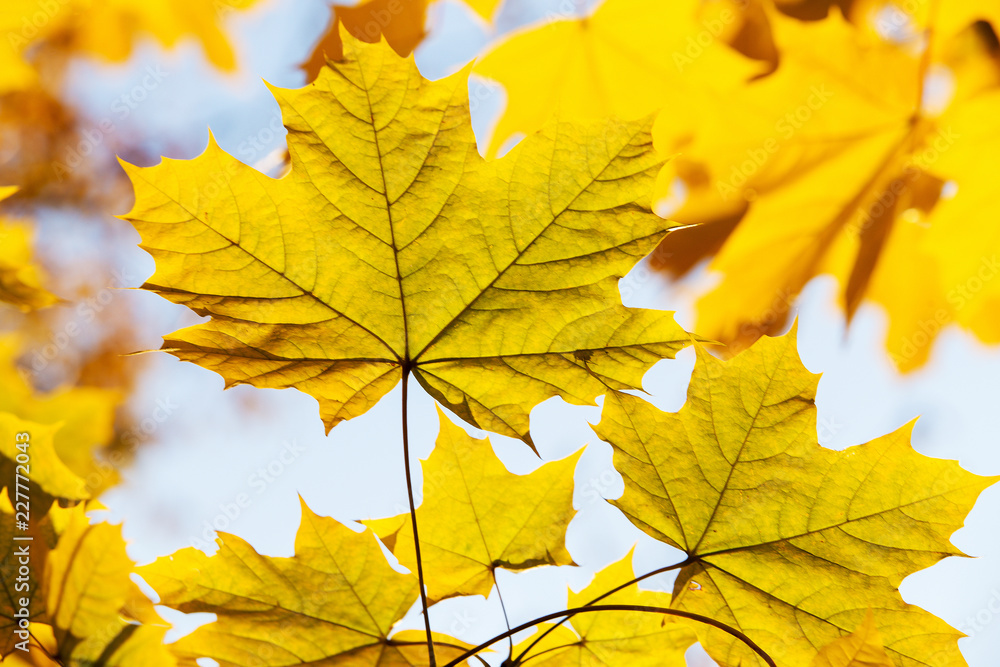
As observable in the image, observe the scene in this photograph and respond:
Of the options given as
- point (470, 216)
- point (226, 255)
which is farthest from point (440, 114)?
point (226, 255)

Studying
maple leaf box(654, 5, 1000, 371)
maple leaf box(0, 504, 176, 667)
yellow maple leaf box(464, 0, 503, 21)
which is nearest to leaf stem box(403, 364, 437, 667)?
maple leaf box(0, 504, 176, 667)

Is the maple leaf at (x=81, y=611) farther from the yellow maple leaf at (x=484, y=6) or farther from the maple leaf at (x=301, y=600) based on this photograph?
the yellow maple leaf at (x=484, y=6)

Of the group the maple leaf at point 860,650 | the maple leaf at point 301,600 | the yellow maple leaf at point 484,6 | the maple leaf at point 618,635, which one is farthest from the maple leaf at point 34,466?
the yellow maple leaf at point 484,6

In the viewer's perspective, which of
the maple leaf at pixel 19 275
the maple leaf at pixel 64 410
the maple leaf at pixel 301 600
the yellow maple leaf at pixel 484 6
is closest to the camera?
the maple leaf at pixel 301 600

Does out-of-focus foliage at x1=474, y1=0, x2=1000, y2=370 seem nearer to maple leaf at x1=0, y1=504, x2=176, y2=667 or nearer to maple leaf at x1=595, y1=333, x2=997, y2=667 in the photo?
maple leaf at x1=595, y1=333, x2=997, y2=667

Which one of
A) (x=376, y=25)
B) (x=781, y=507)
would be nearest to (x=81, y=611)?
(x=781, y=507)

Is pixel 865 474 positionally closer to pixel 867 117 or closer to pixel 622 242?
pixel 622 242
